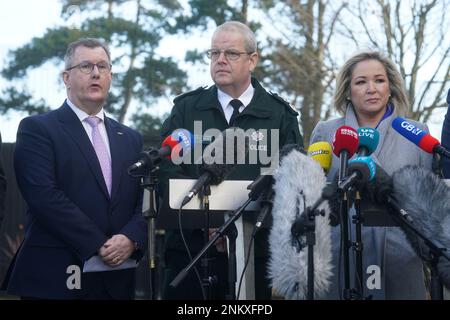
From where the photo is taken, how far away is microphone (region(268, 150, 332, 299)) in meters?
3.84

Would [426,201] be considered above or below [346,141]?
below

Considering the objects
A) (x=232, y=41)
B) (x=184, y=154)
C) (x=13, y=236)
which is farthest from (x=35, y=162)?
(x=13, y=236)

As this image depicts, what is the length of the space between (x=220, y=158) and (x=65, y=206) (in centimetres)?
108

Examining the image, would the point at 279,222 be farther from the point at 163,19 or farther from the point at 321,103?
the point at 163,19

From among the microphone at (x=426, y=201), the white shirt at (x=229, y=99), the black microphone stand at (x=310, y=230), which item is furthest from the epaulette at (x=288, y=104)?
the black microphone stand at (x=310, y=230)

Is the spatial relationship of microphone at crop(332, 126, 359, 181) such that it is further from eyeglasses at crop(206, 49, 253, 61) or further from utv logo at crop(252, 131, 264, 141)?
eyeglasses at crop(206, 49, 253, 61)

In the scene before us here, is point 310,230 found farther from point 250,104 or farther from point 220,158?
point 250,104

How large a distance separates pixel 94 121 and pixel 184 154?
0.87m

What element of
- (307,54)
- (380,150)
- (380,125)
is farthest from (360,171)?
(307,54)

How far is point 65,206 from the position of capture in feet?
15.8

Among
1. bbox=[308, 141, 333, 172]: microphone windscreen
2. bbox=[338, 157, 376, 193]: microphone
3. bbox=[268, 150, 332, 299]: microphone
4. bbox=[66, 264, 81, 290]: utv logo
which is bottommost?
bbox=[66, 264, 81, 290]: utv logo

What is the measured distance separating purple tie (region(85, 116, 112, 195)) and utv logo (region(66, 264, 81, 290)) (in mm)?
532

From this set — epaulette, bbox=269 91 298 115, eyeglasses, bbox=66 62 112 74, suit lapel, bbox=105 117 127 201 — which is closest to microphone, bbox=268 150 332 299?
suit lapel, bbox=105 117 127 201

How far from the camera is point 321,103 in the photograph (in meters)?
19.3
